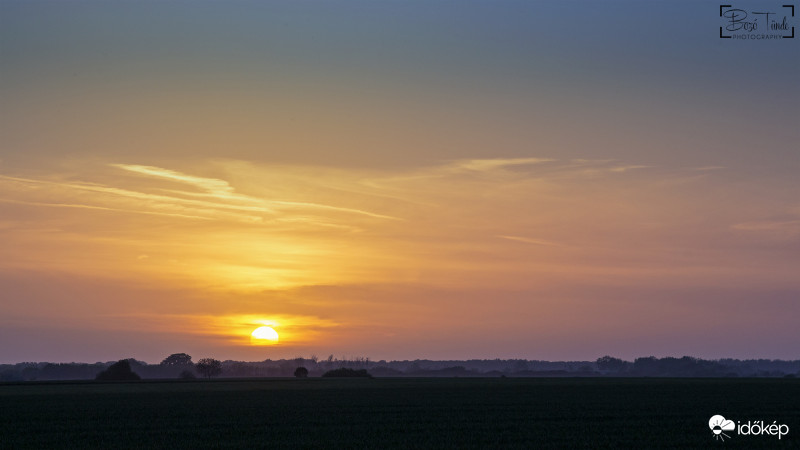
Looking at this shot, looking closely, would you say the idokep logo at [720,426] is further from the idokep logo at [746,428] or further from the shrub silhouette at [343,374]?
the shrub silhouette at [343,374]

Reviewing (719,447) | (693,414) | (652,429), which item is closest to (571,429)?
(652,429)

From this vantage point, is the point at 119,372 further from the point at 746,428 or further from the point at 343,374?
the point at 746,428

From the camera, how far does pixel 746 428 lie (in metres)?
40.5

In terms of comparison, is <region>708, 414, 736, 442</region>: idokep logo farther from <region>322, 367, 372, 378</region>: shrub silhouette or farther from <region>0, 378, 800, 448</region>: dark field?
<region>322, 367, 372, 378</region>: shrub silhouette

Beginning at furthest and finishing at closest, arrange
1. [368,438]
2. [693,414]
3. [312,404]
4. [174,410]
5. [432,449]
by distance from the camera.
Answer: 1. [312,404]
2. [174,410]
3. [693,414]
4. [368,438]
5. [432,449]

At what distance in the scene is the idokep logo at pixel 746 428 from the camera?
37.9m

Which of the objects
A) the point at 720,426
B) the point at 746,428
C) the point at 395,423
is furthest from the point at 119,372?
the point at 746,428

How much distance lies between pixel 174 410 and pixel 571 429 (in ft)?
91.3

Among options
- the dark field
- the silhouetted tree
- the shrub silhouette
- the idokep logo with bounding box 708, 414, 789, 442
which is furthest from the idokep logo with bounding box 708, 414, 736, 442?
the shrub silhouette

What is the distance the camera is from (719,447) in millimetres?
33812

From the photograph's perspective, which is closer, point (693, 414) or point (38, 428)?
point (38, 428)

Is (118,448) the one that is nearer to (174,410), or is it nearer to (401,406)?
(174,410)

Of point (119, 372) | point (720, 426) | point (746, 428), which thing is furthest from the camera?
point (119, 372)

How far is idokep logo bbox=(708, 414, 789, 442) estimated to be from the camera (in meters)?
37.9
